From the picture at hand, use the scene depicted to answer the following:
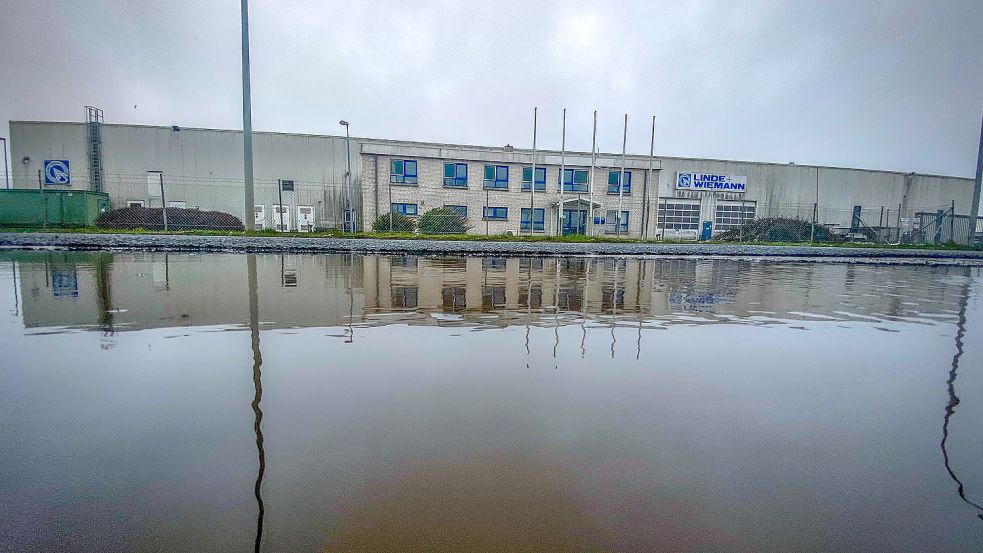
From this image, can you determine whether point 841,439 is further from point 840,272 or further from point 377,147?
point 377,147

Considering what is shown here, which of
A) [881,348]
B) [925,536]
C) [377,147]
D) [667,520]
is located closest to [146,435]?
[667,520]

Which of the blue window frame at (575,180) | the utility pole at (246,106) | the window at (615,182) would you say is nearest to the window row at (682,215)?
the window at (615,182)

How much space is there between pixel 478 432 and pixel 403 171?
30.2 meters

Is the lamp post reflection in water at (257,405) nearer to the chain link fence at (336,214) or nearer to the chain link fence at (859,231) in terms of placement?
the chain link fence at (336,214)

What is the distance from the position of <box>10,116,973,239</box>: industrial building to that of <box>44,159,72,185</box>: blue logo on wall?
66mm

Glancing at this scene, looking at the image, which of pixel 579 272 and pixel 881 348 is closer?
pixel 881 348

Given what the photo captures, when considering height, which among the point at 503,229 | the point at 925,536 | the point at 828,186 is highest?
the point at 828,186

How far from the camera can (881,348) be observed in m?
4.67

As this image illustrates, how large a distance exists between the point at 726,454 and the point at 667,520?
2.44 ft

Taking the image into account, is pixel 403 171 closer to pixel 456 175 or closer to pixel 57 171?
pixel 456 175

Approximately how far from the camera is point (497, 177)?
32.7m

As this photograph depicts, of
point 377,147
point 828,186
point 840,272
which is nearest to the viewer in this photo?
point 840,272

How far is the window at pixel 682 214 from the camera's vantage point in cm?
3731

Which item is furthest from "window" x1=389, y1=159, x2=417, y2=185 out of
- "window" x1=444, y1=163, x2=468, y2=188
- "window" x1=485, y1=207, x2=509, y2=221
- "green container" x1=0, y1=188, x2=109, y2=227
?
"green container" x1=0, y1=188, x2=109, y2=227
